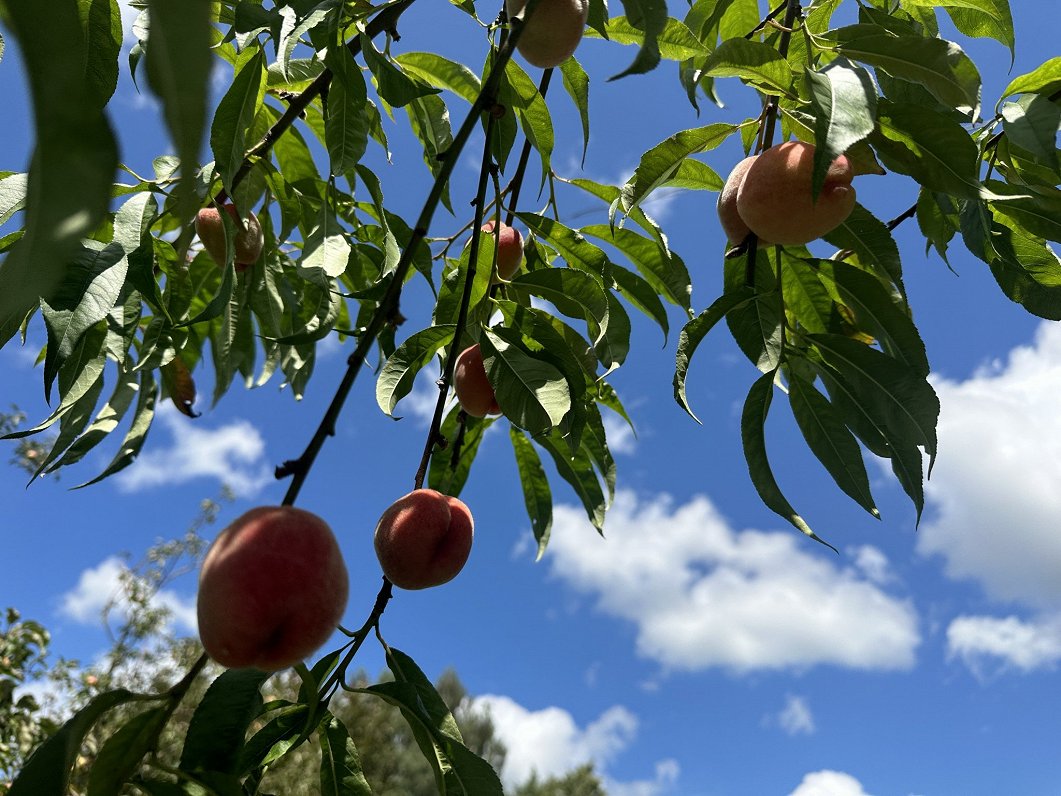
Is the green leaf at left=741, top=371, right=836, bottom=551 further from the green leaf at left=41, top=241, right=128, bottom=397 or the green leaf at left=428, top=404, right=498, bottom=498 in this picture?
the green leaf at left=41, top=241, right=128, bottom=397

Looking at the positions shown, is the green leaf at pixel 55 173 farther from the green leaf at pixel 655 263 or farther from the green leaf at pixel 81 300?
the green leaf at pixel 655 263

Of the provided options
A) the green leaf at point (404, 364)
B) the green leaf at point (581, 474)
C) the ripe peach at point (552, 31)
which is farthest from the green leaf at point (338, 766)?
the ripe peach at point (552, 31)

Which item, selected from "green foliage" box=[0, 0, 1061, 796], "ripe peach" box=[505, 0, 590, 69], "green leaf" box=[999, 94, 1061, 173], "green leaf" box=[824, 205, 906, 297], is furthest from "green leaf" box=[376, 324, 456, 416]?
"green leaf" box=[999, 94, 1061, 173]

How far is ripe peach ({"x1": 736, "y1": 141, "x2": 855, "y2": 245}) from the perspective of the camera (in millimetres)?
735

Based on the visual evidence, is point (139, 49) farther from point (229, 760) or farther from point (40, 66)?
point (40, 66)

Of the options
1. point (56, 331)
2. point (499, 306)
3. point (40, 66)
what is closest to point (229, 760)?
point (56, 331)

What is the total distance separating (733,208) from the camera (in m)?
0.84

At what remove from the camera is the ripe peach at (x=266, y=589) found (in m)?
0.55

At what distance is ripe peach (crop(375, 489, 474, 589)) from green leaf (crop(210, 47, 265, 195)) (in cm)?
36

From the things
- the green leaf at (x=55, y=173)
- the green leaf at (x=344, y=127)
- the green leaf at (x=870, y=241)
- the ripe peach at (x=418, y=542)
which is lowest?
the green leaf at (x=55, y=173)

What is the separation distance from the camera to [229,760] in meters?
0.70

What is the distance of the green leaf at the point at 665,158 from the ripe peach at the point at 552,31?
0.41 feet

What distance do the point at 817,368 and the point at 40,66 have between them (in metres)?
0.81

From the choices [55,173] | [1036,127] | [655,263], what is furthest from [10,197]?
[1036,127]
